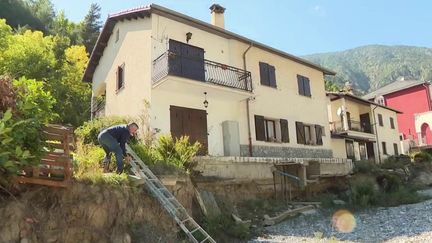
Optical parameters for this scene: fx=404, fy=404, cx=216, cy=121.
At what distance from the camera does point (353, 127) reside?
111 ft

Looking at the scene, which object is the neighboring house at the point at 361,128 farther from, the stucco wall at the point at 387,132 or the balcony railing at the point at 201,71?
the balcony railing at the point at 201,71

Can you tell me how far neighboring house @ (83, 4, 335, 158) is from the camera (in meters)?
18.1

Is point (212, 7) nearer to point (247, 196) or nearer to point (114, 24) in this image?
point (114, 24)

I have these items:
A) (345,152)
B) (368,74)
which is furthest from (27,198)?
(368,74)

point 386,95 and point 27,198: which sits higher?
point 386,95

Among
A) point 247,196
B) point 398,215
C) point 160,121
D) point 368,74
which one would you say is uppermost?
point 368,74

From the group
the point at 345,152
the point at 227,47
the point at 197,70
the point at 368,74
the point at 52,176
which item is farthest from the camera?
the point at 368,74

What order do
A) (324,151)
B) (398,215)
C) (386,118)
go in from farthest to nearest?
(386,118), (324,151), (398,215)

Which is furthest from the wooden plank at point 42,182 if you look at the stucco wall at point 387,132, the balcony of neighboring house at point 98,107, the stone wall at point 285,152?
the stucco wall at point 387,132

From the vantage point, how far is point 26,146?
25.9 ft

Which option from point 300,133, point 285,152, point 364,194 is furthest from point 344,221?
point 300,133

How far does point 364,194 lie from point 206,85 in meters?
9.80

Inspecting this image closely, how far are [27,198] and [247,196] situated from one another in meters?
11.1

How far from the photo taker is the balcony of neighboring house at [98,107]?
23.8m
